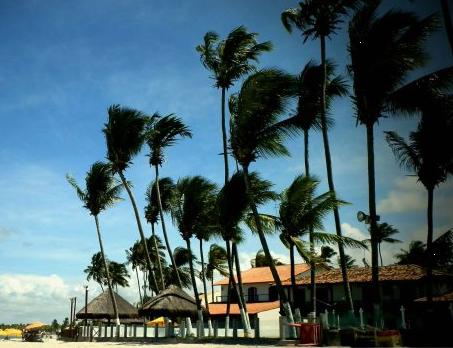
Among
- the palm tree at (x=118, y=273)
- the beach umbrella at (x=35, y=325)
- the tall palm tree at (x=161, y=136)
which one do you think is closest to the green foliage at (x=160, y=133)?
the tall palm tree at (x=161, y=136)

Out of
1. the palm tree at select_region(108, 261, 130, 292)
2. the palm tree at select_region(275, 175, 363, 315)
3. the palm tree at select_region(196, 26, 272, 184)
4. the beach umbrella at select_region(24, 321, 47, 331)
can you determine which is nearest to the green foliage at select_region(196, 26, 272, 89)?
the palm tree at select_region(196, 26, 272, 184)

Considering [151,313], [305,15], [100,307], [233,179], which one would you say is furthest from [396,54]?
[100,307]

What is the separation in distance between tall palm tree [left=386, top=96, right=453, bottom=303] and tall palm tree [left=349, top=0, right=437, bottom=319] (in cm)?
251

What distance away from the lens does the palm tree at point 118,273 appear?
78000mm

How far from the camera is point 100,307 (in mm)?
32812

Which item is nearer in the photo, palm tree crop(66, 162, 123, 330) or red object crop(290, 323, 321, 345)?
red object crop(290, 323, 321, 345)

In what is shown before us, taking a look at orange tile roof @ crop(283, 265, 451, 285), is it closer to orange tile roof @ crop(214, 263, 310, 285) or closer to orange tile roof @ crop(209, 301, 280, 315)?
orange tile roof @ crop(209, 301, 280, 315)

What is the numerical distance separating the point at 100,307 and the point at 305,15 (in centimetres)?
2390

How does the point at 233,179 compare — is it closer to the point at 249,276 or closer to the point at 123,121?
the point at 123,121

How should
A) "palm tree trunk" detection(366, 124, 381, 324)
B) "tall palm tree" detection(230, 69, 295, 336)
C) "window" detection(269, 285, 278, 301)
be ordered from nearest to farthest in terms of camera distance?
"palm tree trunk" detection(366, 124, 381, 324)
"tall palm tree" detection(230, 69, 295, 336)
"window" detection(269, 285, 278, 301)

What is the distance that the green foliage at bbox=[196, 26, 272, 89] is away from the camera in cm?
2309

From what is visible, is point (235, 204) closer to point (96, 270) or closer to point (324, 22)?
point (324, 22)

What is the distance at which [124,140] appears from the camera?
2923 centimetres

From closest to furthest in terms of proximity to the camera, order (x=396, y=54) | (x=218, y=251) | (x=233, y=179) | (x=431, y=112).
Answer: (x=396, y=54)
(x=431, y=112)
(x=233, y=179)
(x=218, y=251)
